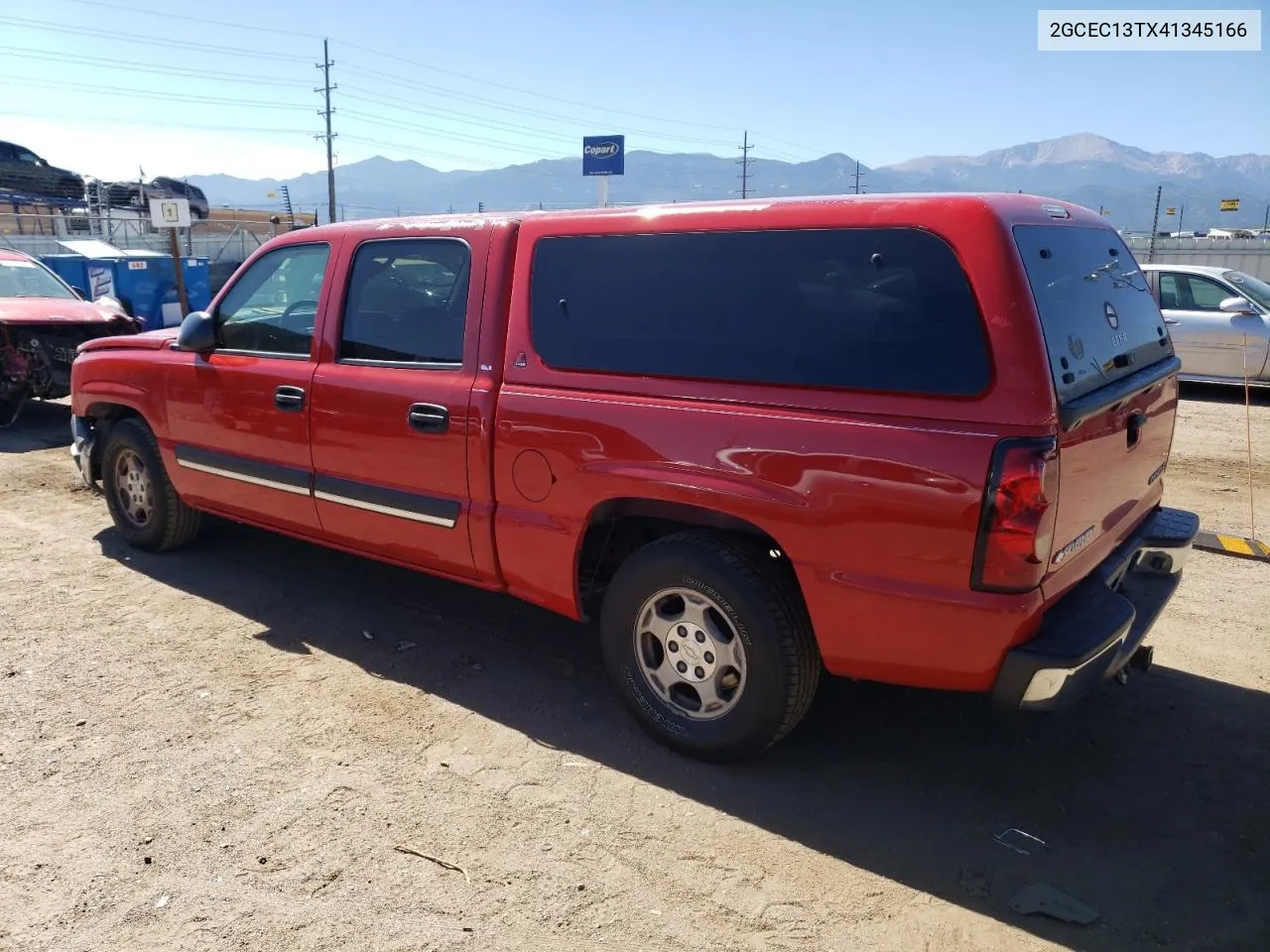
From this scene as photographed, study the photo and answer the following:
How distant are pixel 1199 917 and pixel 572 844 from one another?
185 centimetres

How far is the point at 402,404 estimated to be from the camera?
13.3 ft

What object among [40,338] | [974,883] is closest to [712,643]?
[974,883]

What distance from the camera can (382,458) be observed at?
4176 mm

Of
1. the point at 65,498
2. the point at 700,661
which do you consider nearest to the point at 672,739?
the point at 700,661

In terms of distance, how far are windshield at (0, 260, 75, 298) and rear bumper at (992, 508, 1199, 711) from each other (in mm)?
11285

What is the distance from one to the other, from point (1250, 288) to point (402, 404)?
12385mm

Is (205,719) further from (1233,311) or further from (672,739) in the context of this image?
(1233,311)

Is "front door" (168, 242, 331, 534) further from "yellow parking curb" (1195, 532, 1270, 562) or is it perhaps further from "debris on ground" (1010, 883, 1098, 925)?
"yellow parking curb" (1195, 532, 1270, 562)

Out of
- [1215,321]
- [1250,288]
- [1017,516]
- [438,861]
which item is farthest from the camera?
[1250,288]

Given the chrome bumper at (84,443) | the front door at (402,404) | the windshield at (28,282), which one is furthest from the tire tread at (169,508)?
the windshield at (28,282)

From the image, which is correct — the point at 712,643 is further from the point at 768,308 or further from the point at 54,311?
the point at 54,311

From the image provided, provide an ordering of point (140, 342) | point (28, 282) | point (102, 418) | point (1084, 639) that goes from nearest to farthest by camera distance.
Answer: point (1084, 639), point (140, 342), point (102, 418), point (28, 282)

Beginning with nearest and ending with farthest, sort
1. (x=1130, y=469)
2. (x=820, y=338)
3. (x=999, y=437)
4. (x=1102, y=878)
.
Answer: (x=999, y=437) → (x=1102, y=878) → (x=820, y=338) → (x=1130, y=469)

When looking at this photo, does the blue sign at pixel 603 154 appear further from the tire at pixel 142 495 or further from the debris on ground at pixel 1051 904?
the debris on ground at pixel 1051 904
